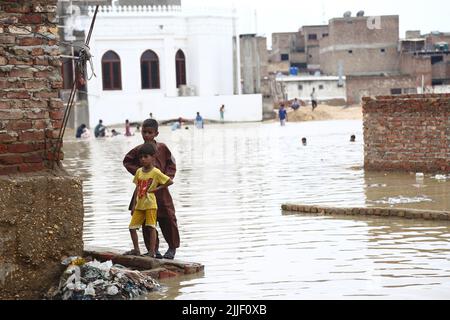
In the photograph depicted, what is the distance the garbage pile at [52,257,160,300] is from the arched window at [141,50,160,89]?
4575 cm

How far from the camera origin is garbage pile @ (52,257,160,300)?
7.78 metres

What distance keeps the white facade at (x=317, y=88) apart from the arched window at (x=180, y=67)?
475 inches

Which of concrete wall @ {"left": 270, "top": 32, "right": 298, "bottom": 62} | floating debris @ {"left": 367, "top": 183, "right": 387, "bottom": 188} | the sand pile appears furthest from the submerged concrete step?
concrete wall @ {"left": 270, "top": 32, "right": 298, "bottom": 62}

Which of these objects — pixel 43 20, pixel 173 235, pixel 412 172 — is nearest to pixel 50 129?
pixel 43 20

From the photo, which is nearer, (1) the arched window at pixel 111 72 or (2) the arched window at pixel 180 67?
(1) the arched window at pixel 111 72

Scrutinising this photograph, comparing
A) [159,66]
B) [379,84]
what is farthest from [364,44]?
[159,66]

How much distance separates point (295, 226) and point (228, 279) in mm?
3011

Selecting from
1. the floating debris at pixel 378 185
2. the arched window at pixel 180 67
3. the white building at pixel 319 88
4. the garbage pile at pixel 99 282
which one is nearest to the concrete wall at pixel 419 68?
the white building at pixel 319 88

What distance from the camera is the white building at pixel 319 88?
6600cm

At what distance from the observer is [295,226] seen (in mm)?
11172

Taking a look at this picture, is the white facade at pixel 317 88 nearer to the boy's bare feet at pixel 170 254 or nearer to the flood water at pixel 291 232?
the flood water at pixel 291 232

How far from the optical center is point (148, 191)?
28.8 ft

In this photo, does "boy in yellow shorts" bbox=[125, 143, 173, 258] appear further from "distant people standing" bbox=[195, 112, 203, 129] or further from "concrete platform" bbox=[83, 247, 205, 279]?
"distant people standing" bbox=[195, 112, 203, 129]
